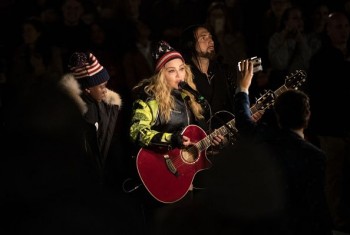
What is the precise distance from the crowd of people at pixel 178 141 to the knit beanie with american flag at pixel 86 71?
0.01m

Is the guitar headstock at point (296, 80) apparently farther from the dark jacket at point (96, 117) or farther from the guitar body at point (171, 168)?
the dark jacket at point (96, 117)

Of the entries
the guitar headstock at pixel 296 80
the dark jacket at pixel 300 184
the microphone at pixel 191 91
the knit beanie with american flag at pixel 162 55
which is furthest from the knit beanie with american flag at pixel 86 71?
the dark jacket at pixel 300 184

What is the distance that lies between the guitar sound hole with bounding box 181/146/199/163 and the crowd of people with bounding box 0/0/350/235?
0.01 metres

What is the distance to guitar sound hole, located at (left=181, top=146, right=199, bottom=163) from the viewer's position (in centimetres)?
691

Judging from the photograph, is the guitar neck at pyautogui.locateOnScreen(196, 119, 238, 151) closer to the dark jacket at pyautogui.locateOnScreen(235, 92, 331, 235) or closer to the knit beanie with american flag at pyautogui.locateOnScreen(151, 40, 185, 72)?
the knit beanie with american flag at pyautogui.locateOnScreen(151, 40, 185, 72)

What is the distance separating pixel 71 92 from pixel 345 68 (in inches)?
119

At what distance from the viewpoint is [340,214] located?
842cm

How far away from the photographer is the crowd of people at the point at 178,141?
529 centimetres

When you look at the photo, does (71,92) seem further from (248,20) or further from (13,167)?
(248,20)

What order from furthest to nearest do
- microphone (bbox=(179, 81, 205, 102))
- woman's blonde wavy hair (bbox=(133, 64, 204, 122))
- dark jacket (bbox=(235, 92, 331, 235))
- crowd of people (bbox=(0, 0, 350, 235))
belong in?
woman's blonde wavy hair (bbox=(133, 64, 204, 122)), microphone (bbox=(179, 81, 205, 102)), crowd of people (bbox=(0, 0, 350, 235)), dark jacket (bbox=(235, 92, 331, 235))

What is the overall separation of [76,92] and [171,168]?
1.07 m

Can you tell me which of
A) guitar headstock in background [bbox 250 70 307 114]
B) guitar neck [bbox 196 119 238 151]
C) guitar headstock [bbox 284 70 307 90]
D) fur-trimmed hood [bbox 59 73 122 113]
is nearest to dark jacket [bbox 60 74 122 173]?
fur-trimmed hood [bbox 59 73 122 113]

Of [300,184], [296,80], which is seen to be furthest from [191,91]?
[300,184]

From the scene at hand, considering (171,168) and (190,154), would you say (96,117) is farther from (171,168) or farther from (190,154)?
(190,154)
